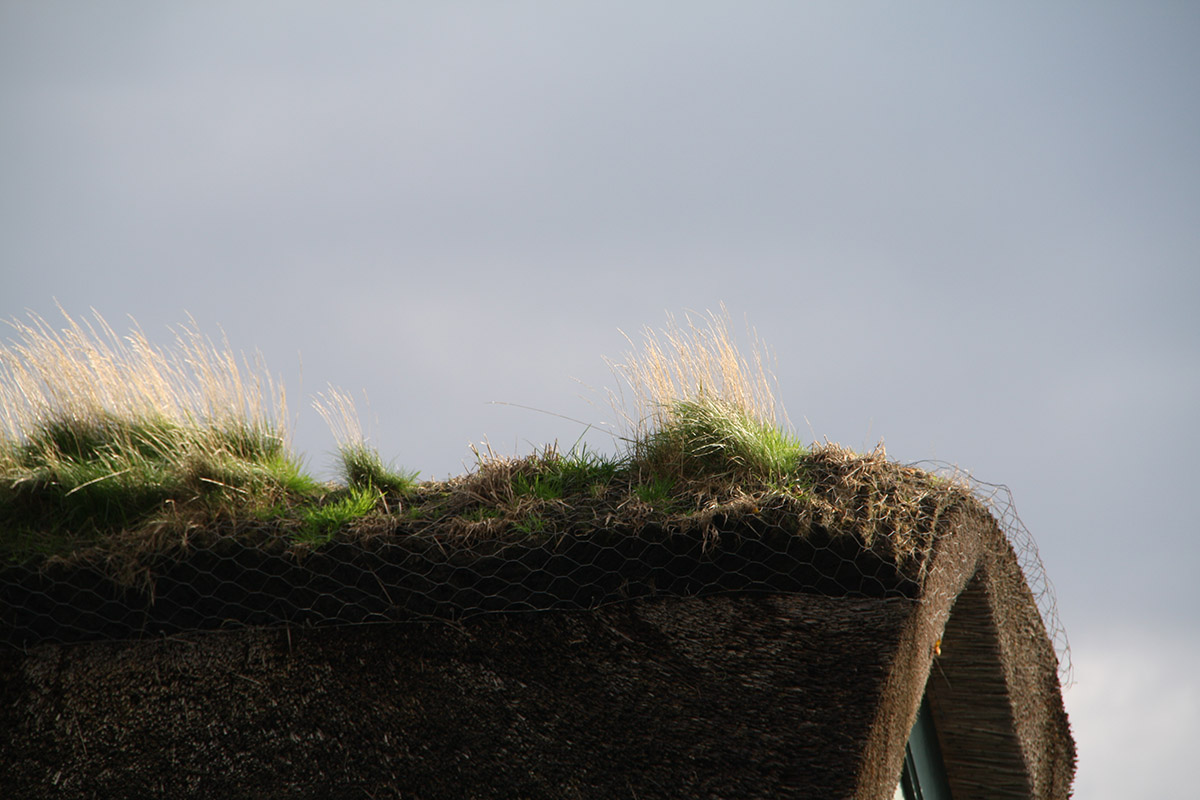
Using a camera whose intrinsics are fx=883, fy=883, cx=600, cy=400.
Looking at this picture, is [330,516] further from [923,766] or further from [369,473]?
[923,766]

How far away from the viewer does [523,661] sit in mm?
2633

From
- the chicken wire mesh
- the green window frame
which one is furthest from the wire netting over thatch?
the green window frame

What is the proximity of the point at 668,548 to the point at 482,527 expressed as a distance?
64 cm

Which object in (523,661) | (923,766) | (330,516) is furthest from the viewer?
(923,766)

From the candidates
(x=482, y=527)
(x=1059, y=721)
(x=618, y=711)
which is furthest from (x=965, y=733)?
(x=482, y=527)

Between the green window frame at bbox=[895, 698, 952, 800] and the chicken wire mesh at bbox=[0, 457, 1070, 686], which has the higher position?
the chicken wire mesh at bbox=[0, 457, 1070, 686]

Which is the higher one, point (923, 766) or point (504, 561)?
point (504, 561)

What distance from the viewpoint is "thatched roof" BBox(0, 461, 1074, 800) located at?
2.39m

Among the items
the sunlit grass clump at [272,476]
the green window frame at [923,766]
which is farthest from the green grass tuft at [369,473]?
the green window frame at [923,766]

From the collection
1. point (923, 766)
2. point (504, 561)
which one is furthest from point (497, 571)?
point (923, 766)

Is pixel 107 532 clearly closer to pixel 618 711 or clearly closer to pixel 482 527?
pixel 482 527

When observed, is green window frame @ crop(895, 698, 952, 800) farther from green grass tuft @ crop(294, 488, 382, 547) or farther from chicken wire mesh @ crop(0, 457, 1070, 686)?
green grass tuft @ crop(294, 488, 382, 547)

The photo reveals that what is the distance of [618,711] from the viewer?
8.21ft

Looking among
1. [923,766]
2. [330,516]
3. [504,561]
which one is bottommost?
[923,766]
